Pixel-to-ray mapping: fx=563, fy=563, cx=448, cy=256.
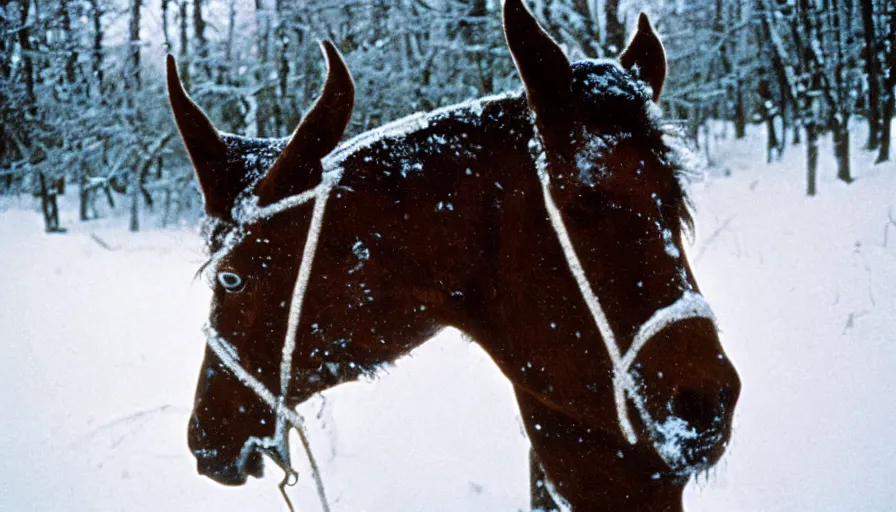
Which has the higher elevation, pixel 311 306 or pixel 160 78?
pixel 160 78

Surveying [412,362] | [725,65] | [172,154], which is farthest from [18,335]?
[725,65]

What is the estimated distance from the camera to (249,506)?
3600 millimetres

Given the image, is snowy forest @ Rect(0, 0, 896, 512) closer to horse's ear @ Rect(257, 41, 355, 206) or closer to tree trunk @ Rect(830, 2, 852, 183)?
tree trunk @ Rect(830, 2, 852, 183)

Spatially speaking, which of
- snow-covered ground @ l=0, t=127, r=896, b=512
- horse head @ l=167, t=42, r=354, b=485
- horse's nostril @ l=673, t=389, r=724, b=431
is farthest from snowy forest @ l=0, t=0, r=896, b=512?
horse's nostril @ l=673, t=389, r=724, b=431

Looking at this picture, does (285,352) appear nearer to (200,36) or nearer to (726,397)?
(726,397)

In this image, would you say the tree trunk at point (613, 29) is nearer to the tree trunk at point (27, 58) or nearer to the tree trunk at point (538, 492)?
the tree trunk at point (538, 492)

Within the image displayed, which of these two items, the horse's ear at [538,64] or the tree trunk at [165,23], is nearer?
the horse's ear at [538,64]

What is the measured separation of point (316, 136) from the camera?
54.5 inches

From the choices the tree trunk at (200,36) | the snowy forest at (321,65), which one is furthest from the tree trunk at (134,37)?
the tree trunk at (200,36)

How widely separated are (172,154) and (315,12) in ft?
39.8

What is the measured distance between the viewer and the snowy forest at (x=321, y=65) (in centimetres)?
1092

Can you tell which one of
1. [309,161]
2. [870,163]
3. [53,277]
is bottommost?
[53,277]

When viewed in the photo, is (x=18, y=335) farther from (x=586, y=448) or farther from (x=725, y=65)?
(x=725, y=65)

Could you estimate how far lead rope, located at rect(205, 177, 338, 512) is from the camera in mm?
1418
